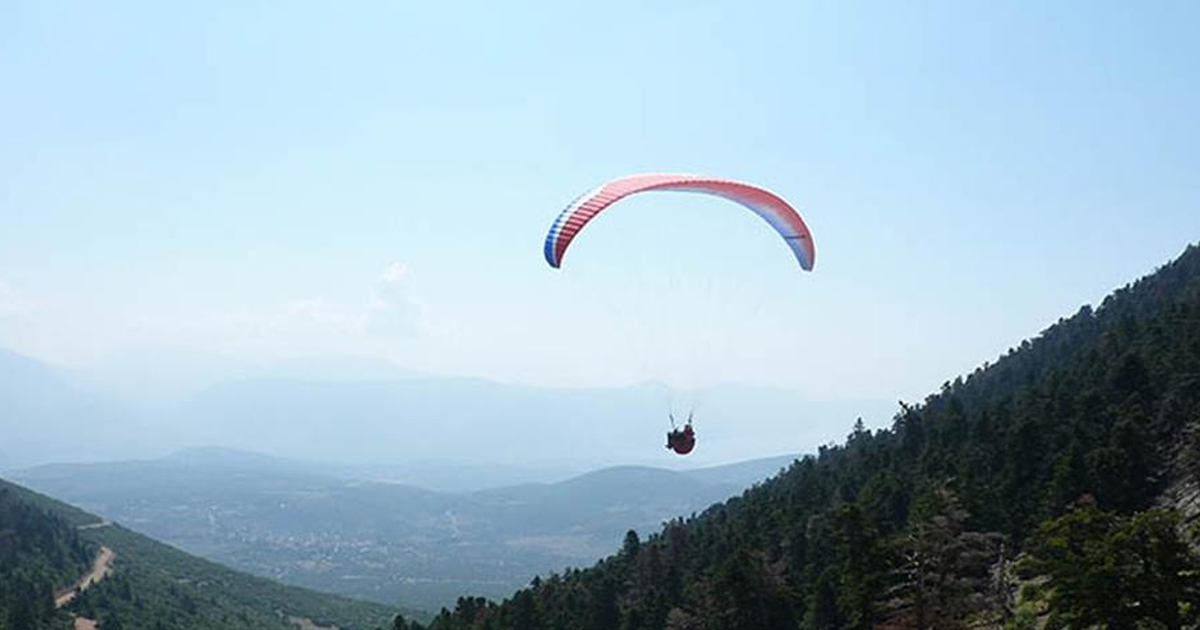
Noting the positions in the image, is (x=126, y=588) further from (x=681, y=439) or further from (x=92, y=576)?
(x=681, y=439)

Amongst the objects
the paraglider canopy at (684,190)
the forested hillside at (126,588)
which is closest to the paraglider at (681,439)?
the paraglider canopy at (684,190)

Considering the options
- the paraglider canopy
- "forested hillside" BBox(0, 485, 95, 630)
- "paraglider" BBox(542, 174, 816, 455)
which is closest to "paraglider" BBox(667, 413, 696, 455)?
"paraglider" BBox(542, 174, 816, 455)

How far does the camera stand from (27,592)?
3401 inches

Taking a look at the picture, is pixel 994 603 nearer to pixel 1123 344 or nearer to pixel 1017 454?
pixel 1017 454

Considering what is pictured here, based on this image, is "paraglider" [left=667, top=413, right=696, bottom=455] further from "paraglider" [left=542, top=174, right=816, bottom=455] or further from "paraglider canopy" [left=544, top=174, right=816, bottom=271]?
"paraglider canopy" [left=544, top=174, right=816, bottom=271]

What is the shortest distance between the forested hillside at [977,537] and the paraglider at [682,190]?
1004cm

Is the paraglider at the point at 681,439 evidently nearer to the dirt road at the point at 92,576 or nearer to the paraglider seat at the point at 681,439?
the paraglider seat at the point at 681,439

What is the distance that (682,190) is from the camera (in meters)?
27.8

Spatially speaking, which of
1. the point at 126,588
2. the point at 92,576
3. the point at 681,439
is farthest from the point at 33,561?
the point at 681,439

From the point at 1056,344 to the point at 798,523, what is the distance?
80.7 meters

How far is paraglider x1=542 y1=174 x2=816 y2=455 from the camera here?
2595cm

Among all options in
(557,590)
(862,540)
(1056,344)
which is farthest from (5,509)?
(1056,344)

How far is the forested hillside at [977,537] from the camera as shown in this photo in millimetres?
25734

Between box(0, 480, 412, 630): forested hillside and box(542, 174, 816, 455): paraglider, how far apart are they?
209 feet
